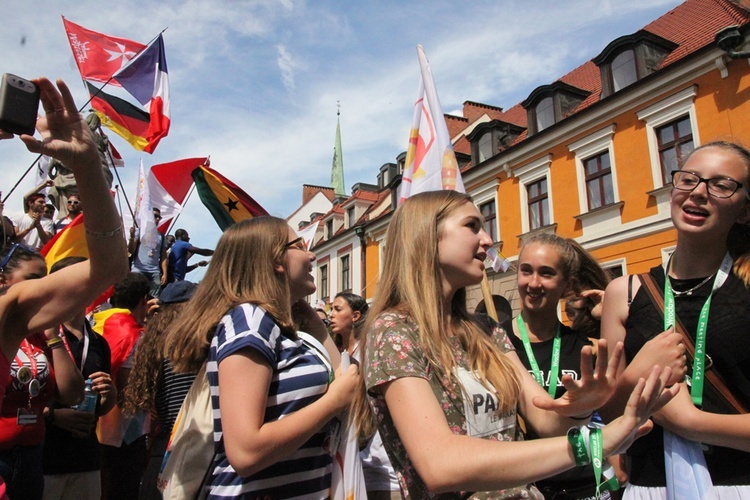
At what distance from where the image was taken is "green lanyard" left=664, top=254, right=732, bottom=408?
1.75 meters

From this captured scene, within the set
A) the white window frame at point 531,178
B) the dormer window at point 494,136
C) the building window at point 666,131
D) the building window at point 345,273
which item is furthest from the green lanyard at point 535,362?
the building window at point 345,273

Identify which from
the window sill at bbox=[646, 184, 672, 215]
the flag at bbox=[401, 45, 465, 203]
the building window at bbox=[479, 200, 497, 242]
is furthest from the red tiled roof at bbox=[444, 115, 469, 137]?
the flag at bbox=[401, 45, 465, 203]

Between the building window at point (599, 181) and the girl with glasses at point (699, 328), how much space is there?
15061mm

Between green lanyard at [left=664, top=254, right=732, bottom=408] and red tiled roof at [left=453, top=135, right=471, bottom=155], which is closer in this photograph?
green lanyard at [left=664, top=254, right=732, bottom=408]

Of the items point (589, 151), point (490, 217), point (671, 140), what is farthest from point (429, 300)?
point (490, 217)

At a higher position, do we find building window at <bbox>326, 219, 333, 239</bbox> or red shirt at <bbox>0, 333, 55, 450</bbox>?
building window at <bbox>326, 219, 333, 239</bbox>

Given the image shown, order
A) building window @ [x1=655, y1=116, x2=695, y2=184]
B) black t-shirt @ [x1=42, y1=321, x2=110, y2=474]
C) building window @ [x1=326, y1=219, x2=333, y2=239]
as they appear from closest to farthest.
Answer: black t-shirt @ [x1=42, y1=321, x2=110, y2=474] → building window @ [x1=655, y1=116, x2=695, y2=184] → building window @ [x1=326, y1=219, x2=333, y2=239]

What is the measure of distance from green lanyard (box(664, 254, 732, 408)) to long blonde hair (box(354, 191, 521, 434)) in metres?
0.57

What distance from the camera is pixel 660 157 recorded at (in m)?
14.6

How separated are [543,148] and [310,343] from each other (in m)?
17.8

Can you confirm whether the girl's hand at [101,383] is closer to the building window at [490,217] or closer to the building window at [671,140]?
the building window at [671,140]

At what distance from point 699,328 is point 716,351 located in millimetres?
86

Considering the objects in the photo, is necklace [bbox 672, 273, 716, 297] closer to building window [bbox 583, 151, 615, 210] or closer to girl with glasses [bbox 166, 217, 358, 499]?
girl with glasses [bbox 166, 217, 358, 499]

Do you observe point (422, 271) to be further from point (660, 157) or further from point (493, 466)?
point (660, 157)
